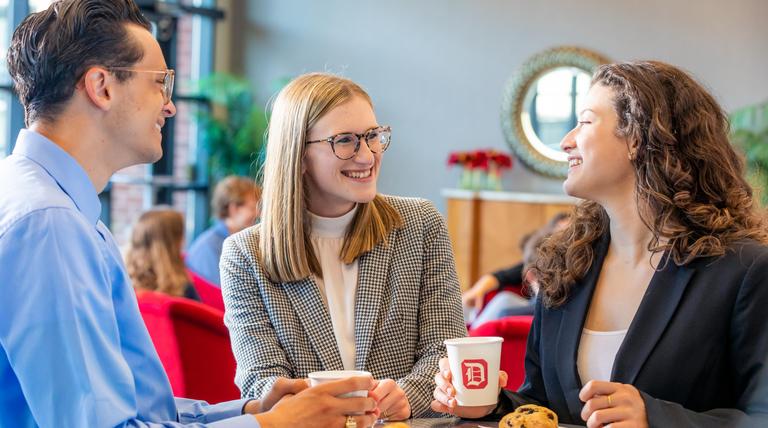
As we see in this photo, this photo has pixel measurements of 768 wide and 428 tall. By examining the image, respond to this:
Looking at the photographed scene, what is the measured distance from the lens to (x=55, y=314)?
1442 millimetres

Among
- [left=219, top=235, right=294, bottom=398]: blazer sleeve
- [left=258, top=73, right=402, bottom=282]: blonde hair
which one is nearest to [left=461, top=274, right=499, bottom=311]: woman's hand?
[left=258, top=73, right=402, bottom=282]: blonde hair

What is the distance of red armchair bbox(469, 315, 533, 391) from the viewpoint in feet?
10.6

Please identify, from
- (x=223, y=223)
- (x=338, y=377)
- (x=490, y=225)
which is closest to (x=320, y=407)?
(x=338, y=377)

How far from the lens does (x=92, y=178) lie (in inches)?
67.1

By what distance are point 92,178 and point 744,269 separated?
1.19 meters

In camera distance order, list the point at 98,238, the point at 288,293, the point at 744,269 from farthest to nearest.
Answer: the point at 288,293
the point at 744,269
the point at 98,238

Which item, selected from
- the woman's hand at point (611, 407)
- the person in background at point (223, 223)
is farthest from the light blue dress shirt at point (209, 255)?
the woman's hand at point (611, 407)

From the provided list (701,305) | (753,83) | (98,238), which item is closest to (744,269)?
(701,305)

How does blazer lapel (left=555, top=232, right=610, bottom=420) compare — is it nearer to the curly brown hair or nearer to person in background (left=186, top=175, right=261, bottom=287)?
the curly brown hair

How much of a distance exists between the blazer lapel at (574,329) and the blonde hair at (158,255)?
3053mm

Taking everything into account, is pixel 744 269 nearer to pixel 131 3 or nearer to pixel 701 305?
pixel 701 305

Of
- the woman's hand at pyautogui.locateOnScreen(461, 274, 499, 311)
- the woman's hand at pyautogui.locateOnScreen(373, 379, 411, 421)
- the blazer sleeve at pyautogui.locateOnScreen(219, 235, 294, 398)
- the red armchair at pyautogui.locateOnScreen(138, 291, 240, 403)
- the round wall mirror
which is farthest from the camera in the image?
the round wall mirror

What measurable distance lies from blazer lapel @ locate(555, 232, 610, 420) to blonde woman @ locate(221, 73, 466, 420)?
37 centimetres

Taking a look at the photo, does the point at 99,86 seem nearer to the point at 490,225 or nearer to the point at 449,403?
the point at 449,403
